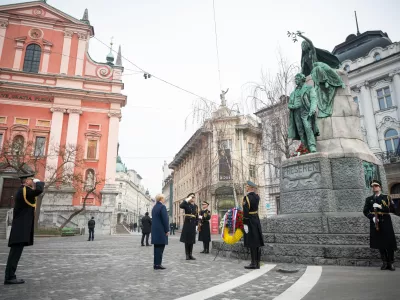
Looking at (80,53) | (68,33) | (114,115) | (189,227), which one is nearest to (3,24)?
(68,33)

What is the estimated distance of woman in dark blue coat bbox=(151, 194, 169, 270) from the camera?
6.04 meters

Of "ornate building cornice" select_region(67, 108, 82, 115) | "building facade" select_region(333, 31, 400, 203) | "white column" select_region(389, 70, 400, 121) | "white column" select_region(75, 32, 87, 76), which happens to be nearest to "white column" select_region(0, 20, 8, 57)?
"white column" select_region(75, 32, 87, 76)

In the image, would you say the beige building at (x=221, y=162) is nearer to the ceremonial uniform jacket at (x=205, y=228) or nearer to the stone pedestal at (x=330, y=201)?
the ceremonial uniform jacket at (x=205, y=228)

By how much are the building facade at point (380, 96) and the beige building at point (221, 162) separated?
1068 cm

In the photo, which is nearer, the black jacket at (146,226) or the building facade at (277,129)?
the black jacket at (146,226)

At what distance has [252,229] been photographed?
5.84 m

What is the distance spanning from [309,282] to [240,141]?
98.4 feet

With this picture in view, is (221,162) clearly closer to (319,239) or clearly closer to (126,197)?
(319,239)

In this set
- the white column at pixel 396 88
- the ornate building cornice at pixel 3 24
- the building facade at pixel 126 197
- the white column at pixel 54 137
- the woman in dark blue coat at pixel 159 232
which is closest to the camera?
the woman in dark blue coat at pixel 159 232

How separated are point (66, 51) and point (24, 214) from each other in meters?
31.8

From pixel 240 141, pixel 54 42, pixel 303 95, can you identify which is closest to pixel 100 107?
pixel 54 42

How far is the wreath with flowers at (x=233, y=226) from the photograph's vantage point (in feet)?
22.7

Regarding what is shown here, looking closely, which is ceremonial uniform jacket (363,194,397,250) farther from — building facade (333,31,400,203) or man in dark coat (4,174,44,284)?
building facade (333,31,400,203)

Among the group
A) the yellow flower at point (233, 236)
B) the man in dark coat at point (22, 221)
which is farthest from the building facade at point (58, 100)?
the man in dark coat at point (22, 221)
